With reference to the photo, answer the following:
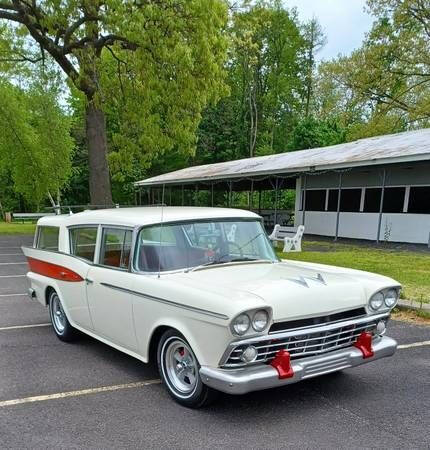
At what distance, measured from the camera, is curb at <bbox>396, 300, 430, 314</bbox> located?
6.77m

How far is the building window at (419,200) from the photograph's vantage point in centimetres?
1630

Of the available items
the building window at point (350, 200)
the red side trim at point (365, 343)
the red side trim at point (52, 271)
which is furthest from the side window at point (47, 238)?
the building window at point (350, 200)

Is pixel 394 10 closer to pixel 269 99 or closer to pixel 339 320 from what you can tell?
pixel 269 99

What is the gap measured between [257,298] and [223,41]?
13.0m

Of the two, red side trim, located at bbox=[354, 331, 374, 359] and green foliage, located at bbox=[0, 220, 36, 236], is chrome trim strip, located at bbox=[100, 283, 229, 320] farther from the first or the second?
green foliage, located at bbox=[0, 220, 36, 236]

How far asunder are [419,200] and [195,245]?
47.2 feet

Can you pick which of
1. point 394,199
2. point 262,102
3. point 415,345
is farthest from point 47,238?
point 262,102

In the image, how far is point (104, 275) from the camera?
183 inches

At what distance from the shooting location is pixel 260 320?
10.9 ft

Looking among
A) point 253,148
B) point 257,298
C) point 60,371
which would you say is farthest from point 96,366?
point 253,148

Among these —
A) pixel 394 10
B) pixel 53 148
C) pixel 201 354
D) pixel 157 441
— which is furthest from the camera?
pixel 53 148

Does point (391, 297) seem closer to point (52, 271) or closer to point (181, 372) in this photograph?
point (181, 372)

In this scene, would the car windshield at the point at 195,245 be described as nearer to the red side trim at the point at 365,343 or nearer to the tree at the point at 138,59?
the red side trim at the point at 365,343

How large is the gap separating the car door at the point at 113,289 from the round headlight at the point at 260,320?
1.39m
